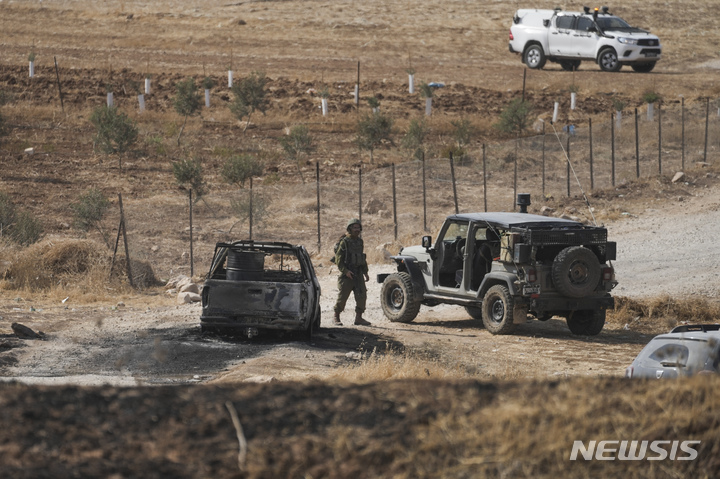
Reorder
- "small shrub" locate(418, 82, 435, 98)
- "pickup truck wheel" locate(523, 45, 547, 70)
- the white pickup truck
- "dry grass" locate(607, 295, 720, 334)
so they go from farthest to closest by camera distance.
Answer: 1. "pickup truck wheel" locate(523, 45, 547, 70)
2. the white pickup truck
3. "small shrub" locate(418, 82, 435, 98)
4. "dry grass" locate(607, 295, 720, 334)

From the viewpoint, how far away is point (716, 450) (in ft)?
18.5

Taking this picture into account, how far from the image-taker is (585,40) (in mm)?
40562

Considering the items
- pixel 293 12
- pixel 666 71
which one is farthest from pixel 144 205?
pixel 293 12

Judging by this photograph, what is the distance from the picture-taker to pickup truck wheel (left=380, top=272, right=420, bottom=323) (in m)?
15.4

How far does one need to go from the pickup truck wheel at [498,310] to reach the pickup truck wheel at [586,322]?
4.27ft

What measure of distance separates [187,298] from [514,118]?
737 inches

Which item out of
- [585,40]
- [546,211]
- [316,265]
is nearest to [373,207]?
[316,265]

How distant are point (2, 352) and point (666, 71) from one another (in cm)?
3779

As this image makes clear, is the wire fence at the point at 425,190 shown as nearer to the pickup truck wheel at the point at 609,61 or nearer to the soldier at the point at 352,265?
the soldier at the point at 352,265

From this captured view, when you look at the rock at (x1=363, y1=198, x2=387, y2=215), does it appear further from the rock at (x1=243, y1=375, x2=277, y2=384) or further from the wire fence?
the rock at (x1=243, y1=375, x2=277, y2=384)

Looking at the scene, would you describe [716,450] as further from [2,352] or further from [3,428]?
[2,352]

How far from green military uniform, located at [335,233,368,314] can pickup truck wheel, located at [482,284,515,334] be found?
6.41ft

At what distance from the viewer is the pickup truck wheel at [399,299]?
1538 centimetres

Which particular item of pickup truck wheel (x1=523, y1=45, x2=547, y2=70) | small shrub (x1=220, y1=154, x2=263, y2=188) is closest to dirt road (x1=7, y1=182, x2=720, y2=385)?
small shrub (x1=220, y1=154, x2=263, y2=188)
